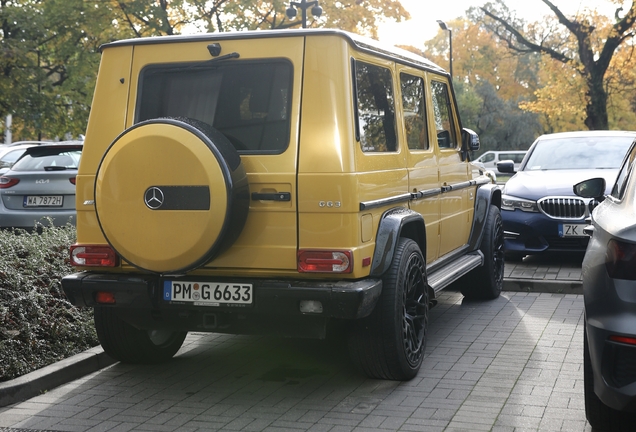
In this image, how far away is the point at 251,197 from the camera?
5262 millimetres

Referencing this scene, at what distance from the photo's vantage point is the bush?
6.05m

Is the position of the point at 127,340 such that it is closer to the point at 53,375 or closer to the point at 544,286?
the point at 53,375

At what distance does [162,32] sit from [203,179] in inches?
628

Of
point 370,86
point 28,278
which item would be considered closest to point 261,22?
point 28,278

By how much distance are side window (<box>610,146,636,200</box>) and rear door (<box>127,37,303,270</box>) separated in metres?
1.81

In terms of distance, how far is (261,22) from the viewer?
71.1 ft

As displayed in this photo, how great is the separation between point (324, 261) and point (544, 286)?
16.3ft

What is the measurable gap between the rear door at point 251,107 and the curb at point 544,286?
497cm

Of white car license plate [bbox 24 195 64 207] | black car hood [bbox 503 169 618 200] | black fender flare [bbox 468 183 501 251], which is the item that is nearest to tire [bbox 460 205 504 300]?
black fender flare [bbox 468 183 501 251]

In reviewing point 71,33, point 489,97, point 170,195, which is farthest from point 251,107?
point 489,97

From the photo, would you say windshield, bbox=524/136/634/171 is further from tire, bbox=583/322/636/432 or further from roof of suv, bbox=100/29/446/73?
tire, bbox=583/322/636/432

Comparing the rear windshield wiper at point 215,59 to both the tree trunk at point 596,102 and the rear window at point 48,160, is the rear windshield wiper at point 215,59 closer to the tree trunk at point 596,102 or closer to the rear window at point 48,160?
the rear window at point 48,160

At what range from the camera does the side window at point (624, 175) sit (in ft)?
Result: 15.7

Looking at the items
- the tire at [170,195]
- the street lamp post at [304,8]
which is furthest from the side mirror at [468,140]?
the street lamp post at [304,8]
